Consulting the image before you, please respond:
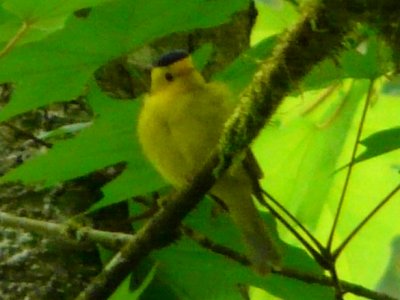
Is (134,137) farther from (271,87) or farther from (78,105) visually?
(78,105)

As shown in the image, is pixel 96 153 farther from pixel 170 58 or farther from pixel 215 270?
pixel 170 58

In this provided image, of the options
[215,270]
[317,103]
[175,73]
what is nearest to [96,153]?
[215,270]

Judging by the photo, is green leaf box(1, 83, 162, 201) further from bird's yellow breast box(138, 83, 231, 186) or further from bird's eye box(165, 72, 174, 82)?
bird's eye box(165, 72, 174, 82)

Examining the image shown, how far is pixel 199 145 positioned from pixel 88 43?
0.29m

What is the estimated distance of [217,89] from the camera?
1.12m

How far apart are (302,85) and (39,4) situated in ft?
0.90

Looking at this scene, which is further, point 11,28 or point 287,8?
point 287,8

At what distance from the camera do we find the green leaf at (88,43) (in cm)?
89

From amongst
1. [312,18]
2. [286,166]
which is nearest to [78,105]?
[286,166]

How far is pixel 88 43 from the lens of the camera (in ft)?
3.04

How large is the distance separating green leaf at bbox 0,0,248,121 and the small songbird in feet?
0.64

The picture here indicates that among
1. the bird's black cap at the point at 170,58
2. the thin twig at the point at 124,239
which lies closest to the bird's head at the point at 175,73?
the bird's black cap at the point at 170,58

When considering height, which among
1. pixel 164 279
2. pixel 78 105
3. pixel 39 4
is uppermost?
pixel 78 105

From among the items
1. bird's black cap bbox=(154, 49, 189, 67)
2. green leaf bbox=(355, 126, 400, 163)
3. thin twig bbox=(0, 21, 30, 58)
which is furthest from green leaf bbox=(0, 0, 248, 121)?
bird's black cap bbox=(154, 49, 189, 67)
